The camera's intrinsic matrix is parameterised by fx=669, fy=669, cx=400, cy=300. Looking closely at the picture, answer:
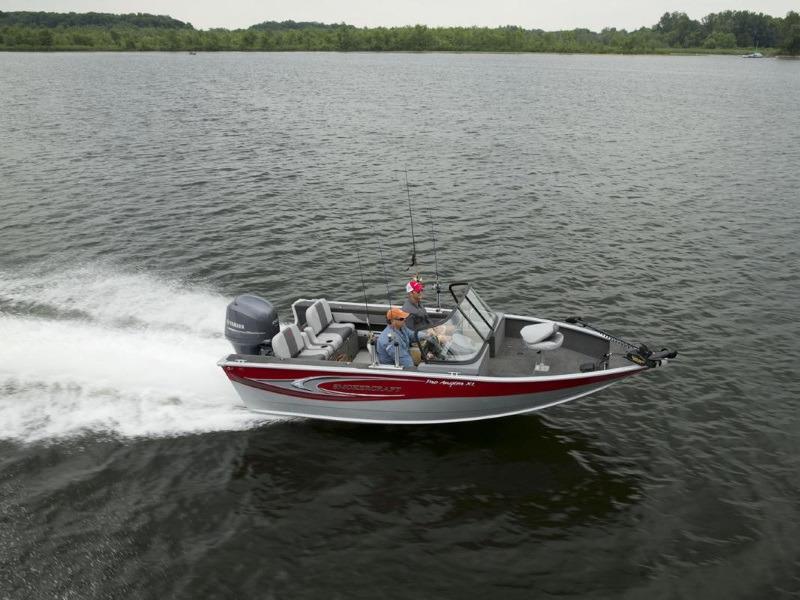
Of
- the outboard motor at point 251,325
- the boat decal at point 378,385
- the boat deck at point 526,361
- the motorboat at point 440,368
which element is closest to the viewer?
the boat decal at point 378,385

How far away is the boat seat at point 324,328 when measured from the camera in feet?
41.7

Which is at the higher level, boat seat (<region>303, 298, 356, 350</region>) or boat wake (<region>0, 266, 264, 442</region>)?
boat seat (<region>303, 298, 356, 350</region>)

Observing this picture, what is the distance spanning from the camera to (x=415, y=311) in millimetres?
12031

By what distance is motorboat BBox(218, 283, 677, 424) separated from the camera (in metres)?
11.2

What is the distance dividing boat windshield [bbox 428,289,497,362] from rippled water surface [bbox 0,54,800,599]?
167cm

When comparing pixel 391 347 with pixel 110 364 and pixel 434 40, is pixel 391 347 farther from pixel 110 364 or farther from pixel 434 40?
pixel 434 40

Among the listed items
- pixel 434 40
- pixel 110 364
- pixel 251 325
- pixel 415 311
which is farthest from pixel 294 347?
pixel 434 40

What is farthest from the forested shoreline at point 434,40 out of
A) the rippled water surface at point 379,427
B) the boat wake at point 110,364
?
the boat wake at point 110,364

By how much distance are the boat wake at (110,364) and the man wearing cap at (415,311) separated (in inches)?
137

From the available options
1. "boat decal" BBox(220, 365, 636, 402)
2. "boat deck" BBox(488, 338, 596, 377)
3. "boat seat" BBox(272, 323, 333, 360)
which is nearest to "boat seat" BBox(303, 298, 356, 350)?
"boat seat" BBox(272, 323, 333, 360)

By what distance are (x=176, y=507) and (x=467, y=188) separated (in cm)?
2165

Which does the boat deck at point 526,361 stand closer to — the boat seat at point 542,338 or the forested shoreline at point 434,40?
the boat seat at point 542,338

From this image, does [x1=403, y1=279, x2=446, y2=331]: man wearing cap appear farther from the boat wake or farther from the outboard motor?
the boat wake

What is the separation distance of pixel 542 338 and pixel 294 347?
176 inches
